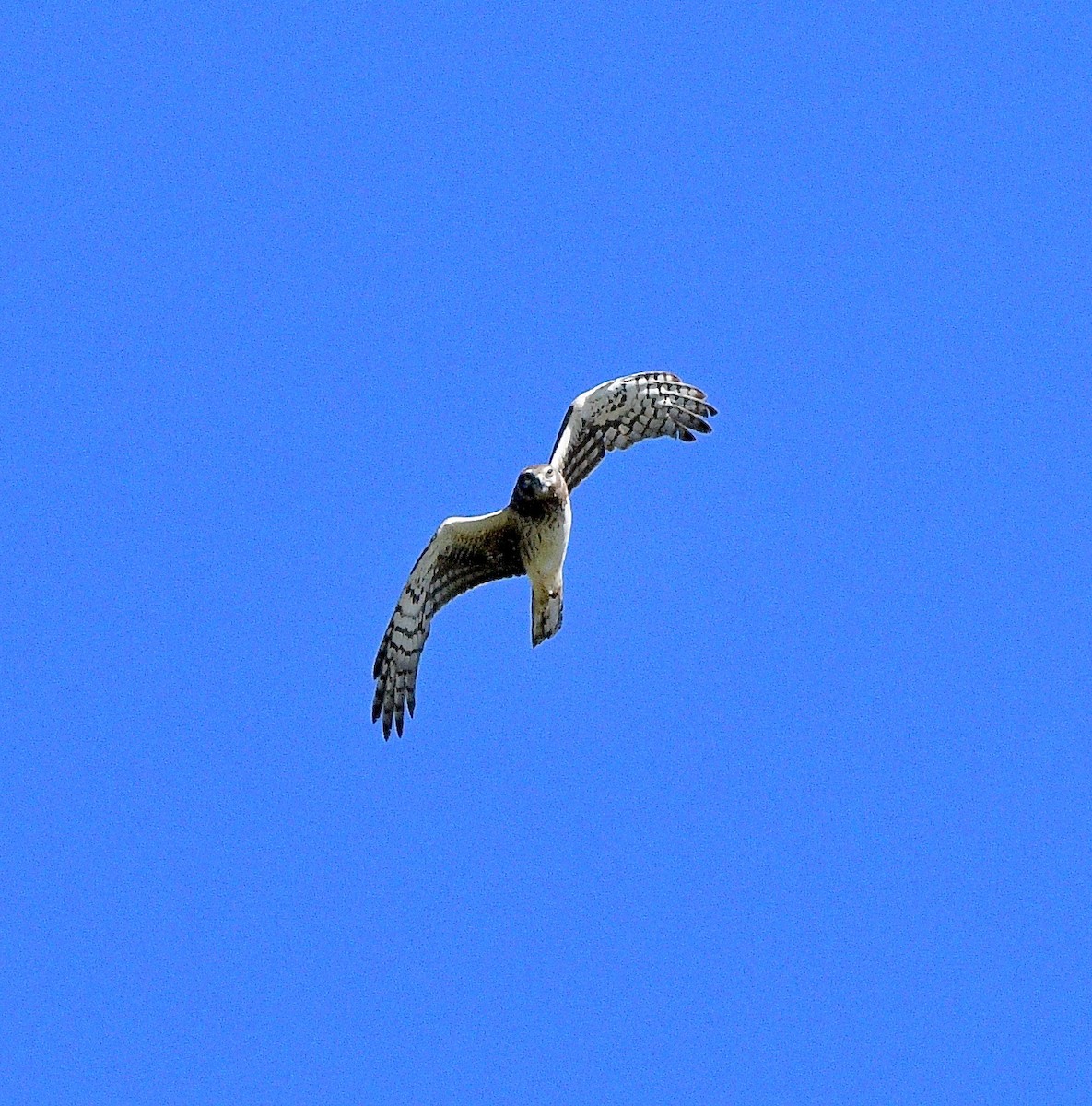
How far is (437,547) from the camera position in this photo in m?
12.9

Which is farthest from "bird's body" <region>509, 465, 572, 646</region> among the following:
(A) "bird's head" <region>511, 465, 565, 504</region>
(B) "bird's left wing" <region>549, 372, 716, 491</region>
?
(B) "bird's left wing" <region>549, 372, 716, 491</region>

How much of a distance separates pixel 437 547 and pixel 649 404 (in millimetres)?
2246

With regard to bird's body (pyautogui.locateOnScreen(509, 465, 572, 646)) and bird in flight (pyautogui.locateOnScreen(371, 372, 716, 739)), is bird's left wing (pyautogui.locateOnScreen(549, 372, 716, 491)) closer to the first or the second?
bird in flight (pyautogui.locateOnScreen(371, 372, 716, 739))

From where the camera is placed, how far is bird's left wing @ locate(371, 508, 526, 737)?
12.8m

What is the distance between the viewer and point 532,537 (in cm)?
1263

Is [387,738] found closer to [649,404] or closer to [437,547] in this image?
[437,547]

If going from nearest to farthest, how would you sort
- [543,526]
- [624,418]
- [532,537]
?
[543,526] → [532,537] → [624,418]

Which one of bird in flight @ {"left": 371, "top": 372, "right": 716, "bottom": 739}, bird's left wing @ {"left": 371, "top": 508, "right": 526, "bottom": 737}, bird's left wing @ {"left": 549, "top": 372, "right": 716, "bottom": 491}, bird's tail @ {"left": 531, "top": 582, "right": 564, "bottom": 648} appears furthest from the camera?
bird's left wing @ {"left": 549, "top": 372, "right": 716, "bottom": 491}

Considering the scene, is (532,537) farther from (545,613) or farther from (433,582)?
(433,582)

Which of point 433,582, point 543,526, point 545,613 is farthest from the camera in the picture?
point 545,613

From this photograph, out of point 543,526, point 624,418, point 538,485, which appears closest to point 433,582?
point 543,526

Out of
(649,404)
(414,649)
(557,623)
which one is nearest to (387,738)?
(414,649)

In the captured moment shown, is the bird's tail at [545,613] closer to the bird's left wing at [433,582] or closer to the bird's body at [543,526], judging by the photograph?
the bird's body at [543,526]

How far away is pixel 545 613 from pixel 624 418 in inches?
69.3
